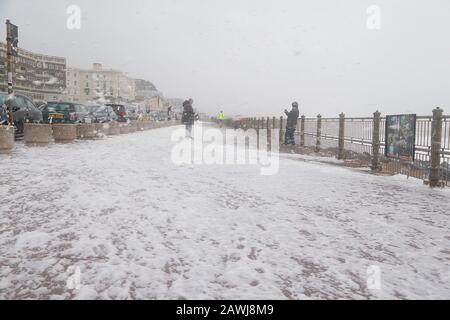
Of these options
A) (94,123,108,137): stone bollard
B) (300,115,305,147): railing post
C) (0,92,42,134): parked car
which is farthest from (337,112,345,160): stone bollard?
(0,92,42,134): parked car

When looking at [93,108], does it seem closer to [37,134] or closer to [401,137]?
[37,134]

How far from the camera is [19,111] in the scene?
1201 cm

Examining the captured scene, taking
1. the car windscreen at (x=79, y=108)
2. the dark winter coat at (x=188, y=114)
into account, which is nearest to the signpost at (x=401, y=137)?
the dark winter coat at (x=188, y=114)

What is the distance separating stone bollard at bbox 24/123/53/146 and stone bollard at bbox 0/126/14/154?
1.99 meters

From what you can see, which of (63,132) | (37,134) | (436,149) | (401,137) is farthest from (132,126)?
(436,149)

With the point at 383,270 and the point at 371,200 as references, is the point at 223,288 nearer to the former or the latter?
the point at 383,270

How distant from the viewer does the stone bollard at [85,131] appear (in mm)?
14336

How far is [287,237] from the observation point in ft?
12.1

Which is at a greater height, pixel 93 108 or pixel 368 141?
pixel 93 108

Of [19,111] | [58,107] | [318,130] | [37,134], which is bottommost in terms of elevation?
[37,134]

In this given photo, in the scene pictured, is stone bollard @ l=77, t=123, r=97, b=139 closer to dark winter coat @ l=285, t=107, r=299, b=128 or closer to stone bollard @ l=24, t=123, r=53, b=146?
stone bollard @ l=24, t=123, r=53, b=146

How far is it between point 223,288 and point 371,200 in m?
3.94

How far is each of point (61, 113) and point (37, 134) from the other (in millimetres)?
5842
